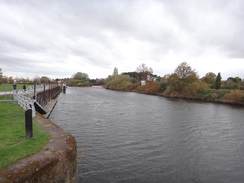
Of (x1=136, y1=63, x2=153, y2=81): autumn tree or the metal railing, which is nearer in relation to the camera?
the metal railing

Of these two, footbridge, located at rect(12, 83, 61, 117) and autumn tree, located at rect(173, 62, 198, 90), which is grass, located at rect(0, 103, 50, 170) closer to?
footbridge, located at rect(12, 83, 61, 117)

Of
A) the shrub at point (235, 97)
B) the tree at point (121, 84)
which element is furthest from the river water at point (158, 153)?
the tree at point (121, 84)

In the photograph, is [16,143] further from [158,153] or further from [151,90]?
[151,90]

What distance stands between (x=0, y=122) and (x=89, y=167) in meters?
5.41

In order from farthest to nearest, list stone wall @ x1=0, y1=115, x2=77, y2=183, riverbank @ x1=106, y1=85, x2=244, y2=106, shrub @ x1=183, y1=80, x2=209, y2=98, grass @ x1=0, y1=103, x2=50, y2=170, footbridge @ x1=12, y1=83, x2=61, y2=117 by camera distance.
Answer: shrub @ x1=183, y1=80, x2=209, y2=98, riverbank @ x1=106, y1=85, x2=244, y2=106, footbridge @ x1=12, y1=83, x2=61, y2=117, grass @ x1=0, y1=103, x2=50, y2=170, stone wall @ x1=0, y1=115, x2=77, y2=183

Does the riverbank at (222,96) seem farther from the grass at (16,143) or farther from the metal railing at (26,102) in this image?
the grass at (16,143)

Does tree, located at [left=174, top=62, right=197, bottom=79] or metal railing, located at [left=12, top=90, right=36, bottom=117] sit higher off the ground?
tree, located at [left=174, top=62, right=197, bottom=79]

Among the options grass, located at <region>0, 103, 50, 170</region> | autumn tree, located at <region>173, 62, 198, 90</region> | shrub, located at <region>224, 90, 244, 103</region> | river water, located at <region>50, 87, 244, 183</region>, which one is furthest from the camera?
autumn tree, located at <region>173, 62, 198, 90</region>

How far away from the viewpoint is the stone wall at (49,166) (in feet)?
13.7

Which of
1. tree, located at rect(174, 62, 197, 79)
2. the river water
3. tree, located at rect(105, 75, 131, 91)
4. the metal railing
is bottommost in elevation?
the river water

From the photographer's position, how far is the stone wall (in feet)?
13.7

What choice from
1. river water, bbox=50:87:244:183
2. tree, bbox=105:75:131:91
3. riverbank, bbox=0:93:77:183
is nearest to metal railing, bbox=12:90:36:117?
river water, bbox=50:87:244:183

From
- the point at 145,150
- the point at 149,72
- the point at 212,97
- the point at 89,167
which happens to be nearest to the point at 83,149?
the point at 89,167

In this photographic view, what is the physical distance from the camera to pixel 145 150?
35.8ft
